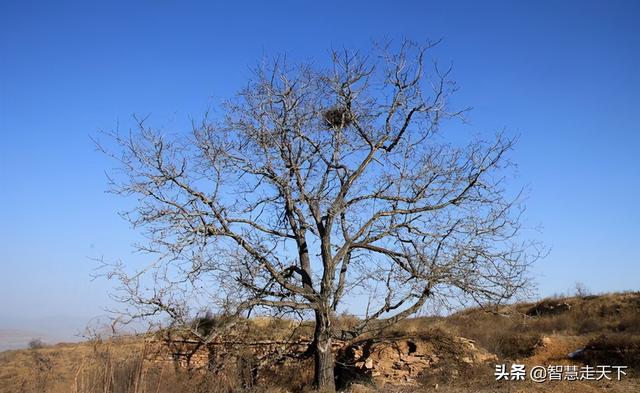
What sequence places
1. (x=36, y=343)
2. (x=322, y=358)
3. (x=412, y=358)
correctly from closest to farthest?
(x=322, y=358)
(x=412, y=358)
(x=36, y=343)

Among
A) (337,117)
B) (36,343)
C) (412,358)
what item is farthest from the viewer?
(36,343)

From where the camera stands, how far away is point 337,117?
13570mm

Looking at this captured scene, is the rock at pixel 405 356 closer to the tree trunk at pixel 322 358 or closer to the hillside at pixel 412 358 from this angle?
the hillside at pixel 412 358

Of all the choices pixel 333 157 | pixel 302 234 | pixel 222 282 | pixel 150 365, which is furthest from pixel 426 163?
pixel 150 365

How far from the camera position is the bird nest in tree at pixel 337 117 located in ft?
43.7

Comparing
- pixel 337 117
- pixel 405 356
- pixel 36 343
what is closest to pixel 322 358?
pixel 405 356

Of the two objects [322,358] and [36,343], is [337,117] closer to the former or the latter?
[322,358]

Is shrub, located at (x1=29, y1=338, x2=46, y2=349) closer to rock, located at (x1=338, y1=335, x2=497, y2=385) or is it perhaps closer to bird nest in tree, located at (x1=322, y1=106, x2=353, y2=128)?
rock, located at (x1=338, y1=335, x2=497, y2=385)

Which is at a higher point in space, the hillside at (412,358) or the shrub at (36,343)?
the shrub at (36,343)

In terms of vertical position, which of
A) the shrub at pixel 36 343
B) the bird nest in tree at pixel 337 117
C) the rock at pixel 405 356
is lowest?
the rock at pixel 405 356

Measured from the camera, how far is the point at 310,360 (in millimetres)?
15281

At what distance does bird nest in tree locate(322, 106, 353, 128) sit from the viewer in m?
13.3

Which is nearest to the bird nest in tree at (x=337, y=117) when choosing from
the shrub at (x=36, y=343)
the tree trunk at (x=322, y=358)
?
the tree trunk at (x=322, y=358)

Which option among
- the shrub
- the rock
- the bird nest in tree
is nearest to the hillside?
the rock
